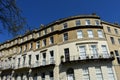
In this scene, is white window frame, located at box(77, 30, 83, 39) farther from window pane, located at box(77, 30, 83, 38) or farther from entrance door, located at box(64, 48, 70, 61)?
entrance door, located at box(64, 48, 70, 61)

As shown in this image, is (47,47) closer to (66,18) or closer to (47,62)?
(47,62)

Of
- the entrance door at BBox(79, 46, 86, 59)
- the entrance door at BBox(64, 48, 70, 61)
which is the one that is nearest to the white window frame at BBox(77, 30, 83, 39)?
the entrance door at BBox(79, 46, 86, 59)

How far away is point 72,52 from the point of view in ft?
87.1

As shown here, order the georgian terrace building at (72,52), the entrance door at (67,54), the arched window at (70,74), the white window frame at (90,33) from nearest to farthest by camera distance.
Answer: the georgian terrace building at (72,52) < the arched window at (70,74) < the entrance door at (67,54) < the white window frame at (90,33)

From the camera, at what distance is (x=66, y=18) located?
30.3m

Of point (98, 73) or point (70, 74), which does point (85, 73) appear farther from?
point (70, 74)

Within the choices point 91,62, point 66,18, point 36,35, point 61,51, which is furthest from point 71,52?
point 36,35

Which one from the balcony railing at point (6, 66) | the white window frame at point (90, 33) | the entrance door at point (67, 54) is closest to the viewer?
the entrance door at point (67, 54)

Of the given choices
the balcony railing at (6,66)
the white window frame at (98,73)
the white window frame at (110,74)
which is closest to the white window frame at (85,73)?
the white window frame at (98,73)

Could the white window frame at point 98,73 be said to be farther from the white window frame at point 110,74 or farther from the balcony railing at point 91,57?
the balcony railing at point 91,57

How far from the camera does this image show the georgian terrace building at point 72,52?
80.4 feet

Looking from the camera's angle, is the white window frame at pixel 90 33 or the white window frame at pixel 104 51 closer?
the white window frame at pixel 104 51

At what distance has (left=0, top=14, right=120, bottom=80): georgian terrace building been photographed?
80.4ft

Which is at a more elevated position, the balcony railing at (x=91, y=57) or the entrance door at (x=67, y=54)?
the entrance door at (x=67, y=54)
